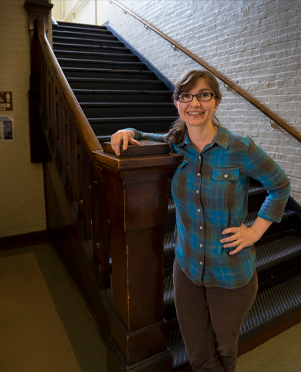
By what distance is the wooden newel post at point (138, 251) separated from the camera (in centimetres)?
123

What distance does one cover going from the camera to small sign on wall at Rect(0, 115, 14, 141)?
10.6ft

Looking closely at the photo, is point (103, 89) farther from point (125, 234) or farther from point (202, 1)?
point (125, 234)

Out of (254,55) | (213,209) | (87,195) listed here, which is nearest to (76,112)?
(87,195)

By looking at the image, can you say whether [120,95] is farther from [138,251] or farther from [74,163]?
[138,251]

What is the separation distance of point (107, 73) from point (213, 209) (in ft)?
12.2

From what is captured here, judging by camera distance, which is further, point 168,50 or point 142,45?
Result: point 142,45

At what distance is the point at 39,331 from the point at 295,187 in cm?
250

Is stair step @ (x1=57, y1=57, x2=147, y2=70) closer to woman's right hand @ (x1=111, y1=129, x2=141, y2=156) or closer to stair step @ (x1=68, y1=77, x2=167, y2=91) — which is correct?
stair step @ (x1=68, y1=77, x2=167, y2=91)

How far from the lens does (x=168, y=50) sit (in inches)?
179

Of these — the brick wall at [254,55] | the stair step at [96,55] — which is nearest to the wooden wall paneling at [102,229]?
the brick wall at [254,55]

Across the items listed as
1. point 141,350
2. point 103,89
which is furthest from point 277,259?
point 103,89

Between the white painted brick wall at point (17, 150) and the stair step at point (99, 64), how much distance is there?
92 cm

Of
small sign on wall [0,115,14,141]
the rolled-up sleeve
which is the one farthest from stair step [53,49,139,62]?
the rolled-up sleeve

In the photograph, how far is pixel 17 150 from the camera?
11.0 ft
